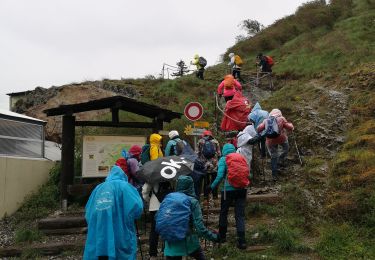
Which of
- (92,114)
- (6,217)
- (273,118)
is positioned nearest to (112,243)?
(273,118)

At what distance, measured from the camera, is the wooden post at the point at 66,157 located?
10703 millimetres

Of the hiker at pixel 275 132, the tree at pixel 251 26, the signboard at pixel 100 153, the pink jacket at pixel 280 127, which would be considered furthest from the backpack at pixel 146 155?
the tree at pixel 251 26

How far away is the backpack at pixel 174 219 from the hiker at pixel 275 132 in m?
5.25

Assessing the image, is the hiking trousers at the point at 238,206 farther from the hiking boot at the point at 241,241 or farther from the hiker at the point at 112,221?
the hiker at the point at 112,221

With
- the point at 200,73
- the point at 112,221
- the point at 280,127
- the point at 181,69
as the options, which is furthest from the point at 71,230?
the point at 181,69

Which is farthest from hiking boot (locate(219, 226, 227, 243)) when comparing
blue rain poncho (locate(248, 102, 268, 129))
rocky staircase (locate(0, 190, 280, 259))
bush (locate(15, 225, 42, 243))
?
bush (locate(15, 225, 42, 243))

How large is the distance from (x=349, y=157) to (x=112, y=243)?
717cm

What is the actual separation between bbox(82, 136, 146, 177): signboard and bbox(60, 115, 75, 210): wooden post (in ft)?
1.11

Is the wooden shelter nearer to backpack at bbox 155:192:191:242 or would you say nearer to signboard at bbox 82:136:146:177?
signboard at bbox 82:136:146:177

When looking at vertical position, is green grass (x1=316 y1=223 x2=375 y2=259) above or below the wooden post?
below

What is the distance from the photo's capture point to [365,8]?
29438 mm

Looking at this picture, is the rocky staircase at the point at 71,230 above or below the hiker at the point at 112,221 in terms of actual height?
below

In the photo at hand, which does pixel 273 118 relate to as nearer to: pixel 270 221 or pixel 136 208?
pixel 270 221

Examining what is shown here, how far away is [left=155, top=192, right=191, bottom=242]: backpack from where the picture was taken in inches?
217
